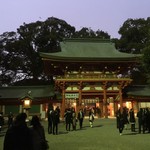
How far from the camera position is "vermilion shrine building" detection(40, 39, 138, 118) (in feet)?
108

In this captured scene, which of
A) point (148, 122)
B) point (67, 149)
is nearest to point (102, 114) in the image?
point (148, 122)

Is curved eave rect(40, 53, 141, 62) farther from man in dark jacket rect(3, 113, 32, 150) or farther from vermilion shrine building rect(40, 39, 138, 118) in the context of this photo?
man in dark jacket rect(3, 113, 32, 150)

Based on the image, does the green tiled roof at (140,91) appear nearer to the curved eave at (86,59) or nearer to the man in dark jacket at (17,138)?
the curved eave at (86,59)

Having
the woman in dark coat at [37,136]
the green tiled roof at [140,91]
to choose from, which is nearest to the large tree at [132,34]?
the green tiled roof at [140,91]

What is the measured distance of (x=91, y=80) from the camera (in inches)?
1300

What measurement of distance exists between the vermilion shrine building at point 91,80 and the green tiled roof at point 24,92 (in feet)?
6.00

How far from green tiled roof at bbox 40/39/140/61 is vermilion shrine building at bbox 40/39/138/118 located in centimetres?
12

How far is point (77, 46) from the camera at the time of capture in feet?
133

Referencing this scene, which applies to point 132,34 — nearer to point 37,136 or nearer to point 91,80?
point 91,80

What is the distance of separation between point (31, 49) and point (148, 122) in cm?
4620

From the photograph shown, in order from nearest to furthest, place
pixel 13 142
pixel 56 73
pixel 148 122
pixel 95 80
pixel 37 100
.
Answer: pixel 13 142 < pixel 148 122 < pixel 95 80 < pixel 37 100 < pixel 56 73

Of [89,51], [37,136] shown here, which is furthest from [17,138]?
[89,51]

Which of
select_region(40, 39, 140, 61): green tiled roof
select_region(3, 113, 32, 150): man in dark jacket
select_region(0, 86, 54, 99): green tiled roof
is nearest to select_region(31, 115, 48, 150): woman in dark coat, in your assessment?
select_region(3, 113, 32, 150): man in dark jacket

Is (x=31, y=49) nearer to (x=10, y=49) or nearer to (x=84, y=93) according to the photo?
(x=10, y=49)
